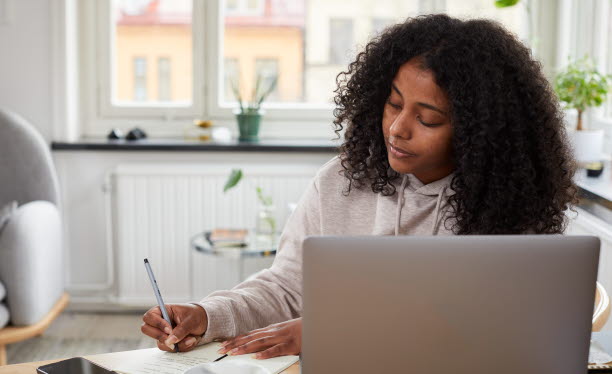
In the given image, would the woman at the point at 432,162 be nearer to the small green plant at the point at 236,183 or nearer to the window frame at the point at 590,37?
the small green plant at the point at 236,183

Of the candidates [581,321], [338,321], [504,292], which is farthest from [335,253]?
[581,321]

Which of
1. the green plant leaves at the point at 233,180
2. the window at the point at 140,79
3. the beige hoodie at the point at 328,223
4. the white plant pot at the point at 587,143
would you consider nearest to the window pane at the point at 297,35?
the window at the point at 140,79

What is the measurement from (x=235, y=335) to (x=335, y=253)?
0.49m

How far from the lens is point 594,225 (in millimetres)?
2447

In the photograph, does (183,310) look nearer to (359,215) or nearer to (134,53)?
(359,215)

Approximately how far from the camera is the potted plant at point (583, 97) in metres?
2.72

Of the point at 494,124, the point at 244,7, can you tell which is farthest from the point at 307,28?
the point at 494,124

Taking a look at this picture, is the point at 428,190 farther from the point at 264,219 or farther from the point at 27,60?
the point at 27,60

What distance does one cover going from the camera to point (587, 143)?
9.20 ft

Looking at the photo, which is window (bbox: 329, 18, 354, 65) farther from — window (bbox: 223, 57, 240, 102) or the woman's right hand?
the woman's right hand

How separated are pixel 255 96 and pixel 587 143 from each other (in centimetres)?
148

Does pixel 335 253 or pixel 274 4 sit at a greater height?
pixel 274 4

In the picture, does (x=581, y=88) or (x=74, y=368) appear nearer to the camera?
(x=74, y=368)

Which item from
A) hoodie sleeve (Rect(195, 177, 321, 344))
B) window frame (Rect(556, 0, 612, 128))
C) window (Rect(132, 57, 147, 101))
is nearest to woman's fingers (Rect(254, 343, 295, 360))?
hoodie sleeve (Rect(195, 177, 321, 344))
